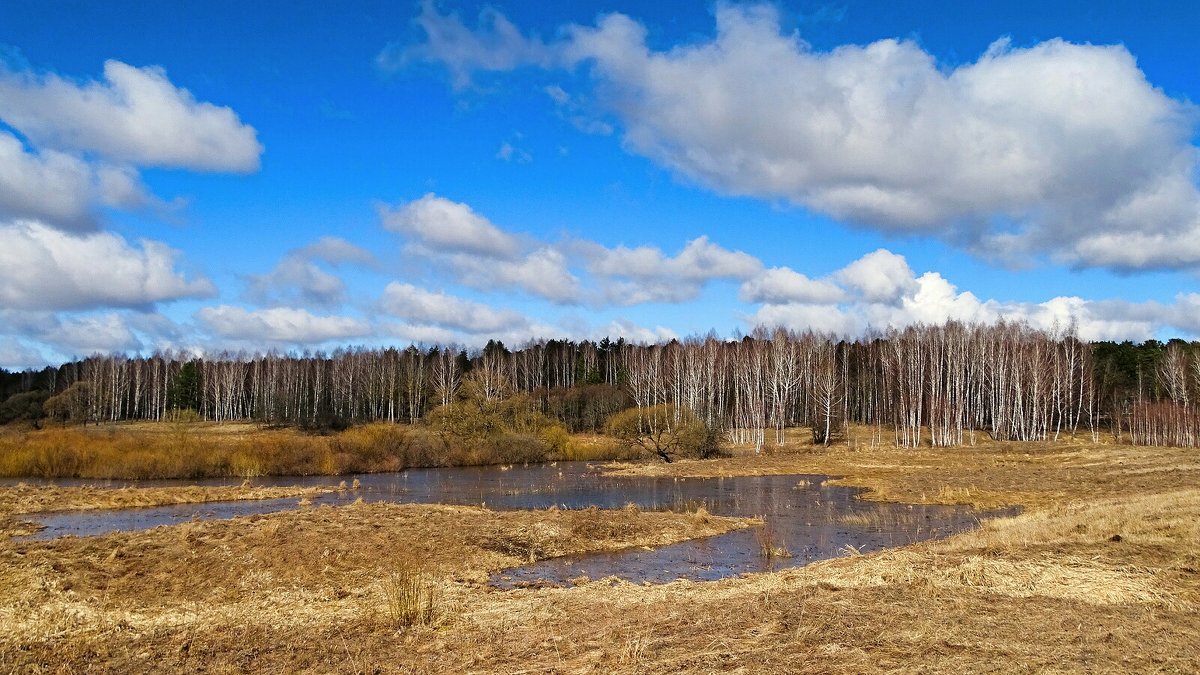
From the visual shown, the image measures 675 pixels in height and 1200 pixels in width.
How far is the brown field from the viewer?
9.36 m

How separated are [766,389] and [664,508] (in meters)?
60.0

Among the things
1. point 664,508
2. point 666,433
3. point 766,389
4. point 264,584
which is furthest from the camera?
point 766,389

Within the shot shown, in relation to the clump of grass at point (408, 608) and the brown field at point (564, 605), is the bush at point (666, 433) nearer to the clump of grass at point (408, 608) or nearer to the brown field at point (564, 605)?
the brown field at point (564, 605)

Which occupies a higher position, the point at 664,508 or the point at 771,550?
the point at 771,550

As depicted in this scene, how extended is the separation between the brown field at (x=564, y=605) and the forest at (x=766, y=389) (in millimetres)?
47750

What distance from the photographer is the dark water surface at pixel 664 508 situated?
20062 millimetres

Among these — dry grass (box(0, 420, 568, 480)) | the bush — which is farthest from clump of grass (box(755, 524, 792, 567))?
the bush

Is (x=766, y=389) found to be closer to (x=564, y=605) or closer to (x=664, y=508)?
(x=664, y=508)

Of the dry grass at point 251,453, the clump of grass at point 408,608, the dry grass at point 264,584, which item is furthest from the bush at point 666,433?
the clump of grass at point 408,608

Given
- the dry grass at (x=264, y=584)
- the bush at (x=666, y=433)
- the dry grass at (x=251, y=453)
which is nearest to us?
the dry grass at (x=264, y=584)

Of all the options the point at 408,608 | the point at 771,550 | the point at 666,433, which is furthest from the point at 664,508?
the point at 666,433

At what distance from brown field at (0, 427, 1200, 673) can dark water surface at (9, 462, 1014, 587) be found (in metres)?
2.31

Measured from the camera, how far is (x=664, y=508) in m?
33.6

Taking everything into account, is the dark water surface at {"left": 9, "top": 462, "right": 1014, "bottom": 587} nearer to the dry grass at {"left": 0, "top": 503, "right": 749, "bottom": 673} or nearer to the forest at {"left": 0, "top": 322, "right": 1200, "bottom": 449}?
the dry grass at {"left": 0, "top": 503, "right": 749, "bottom": 673}
